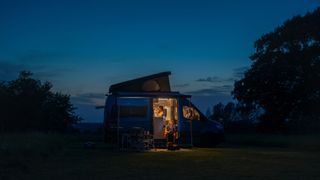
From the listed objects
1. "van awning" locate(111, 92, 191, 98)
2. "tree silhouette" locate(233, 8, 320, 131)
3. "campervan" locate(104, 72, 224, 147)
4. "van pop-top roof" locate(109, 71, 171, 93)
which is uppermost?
"tree silhouette" locate(233, 8, 320, 131)

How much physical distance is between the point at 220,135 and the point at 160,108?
3111mm

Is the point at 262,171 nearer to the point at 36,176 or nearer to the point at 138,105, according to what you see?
the point at 36,176

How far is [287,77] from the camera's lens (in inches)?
1606

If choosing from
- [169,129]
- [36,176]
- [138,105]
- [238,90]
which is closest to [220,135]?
[169,129]

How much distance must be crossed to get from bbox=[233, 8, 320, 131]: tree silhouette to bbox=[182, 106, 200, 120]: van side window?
16373 mm

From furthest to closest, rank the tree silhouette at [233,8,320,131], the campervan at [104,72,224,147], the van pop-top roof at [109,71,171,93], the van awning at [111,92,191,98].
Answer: the tree silhouette at [233,8,320,131] → the van pop-top roof at [109,71,171,93] → the campervan at [104,72,224,147] → the van awning at [111,92,191,98]

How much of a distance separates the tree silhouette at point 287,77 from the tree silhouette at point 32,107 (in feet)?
52.1

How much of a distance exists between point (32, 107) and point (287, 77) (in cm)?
2005

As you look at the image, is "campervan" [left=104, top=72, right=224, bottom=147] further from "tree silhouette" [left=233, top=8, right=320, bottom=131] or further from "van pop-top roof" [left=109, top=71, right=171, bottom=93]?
"tree silhouette" [left=233, top=8, right=320, bottom=131]

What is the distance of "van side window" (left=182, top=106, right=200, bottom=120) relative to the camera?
24.9 m

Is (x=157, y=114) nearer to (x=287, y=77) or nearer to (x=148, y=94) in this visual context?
(x=148, y=94)

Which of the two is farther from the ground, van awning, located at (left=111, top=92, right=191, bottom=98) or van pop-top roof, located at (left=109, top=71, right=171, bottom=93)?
van pop-top roof, located at (left=109, top=71, right=171, bottom=93)

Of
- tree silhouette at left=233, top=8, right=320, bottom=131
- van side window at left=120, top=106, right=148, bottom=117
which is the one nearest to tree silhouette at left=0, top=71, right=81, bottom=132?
tree silhouette at left=233, top=8, right=320, bottom=131

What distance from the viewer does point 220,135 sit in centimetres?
2619
